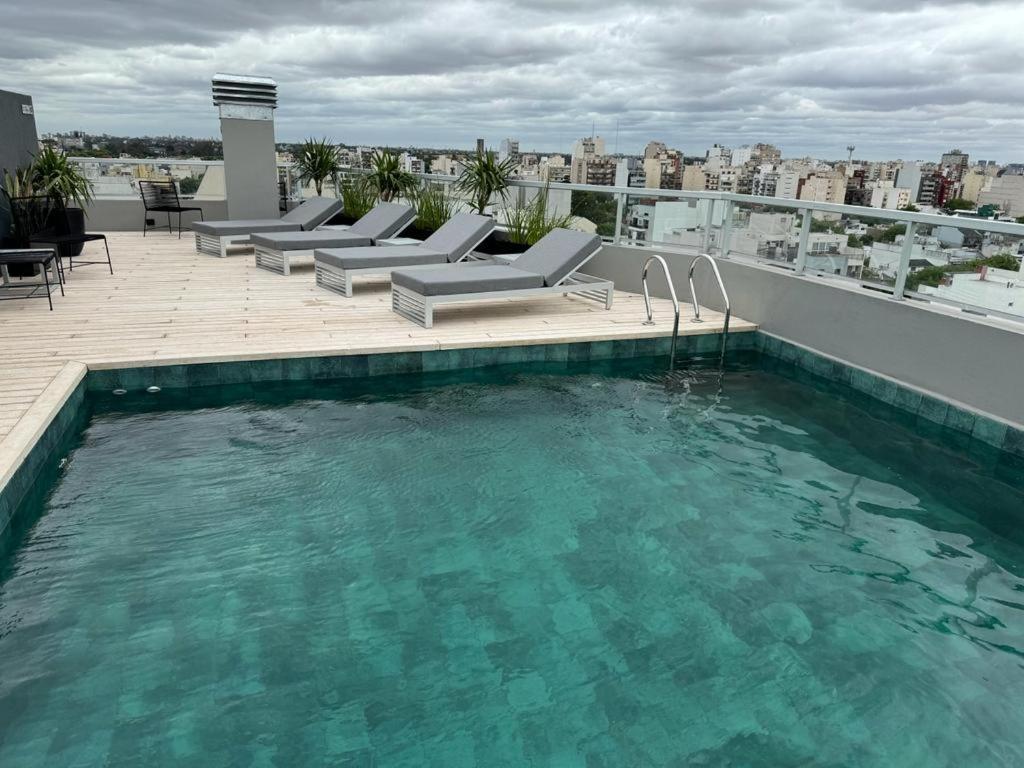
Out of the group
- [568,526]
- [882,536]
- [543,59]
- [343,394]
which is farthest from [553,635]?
[543,59]

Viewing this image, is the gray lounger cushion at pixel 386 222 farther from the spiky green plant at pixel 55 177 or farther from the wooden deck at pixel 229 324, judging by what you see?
the spiky green plant at pixel 55 177

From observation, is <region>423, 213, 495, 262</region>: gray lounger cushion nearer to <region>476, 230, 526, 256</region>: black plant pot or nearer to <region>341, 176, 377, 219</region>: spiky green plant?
<region>476, 230, 526, 256</region>: black plant pot

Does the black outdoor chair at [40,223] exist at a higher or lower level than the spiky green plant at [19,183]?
lower

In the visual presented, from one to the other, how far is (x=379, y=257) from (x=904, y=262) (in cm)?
479

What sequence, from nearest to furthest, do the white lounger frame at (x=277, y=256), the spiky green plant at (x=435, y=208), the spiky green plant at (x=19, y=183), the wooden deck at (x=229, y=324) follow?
1. the wooden deck at (x=229, y=324)
2. the spiky green plant at (x=19, y=183)
3. the white lounger frame at (x=277, y=256)
4. the spiky green plant at (x=435, y=208)

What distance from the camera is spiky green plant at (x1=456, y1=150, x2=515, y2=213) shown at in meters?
9.06

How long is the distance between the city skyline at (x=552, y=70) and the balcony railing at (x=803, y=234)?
696mm

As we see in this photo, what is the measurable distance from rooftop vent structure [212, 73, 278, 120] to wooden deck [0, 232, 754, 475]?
346cm

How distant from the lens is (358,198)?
10891 millimetres

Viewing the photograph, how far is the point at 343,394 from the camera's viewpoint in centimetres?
528

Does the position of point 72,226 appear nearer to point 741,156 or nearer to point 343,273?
point 343,273

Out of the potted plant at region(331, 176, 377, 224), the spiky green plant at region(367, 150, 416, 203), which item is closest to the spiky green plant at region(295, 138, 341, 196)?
the potted plant at region(331, 176, 377, 224)

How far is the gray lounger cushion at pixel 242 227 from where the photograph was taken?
9562 millimetres

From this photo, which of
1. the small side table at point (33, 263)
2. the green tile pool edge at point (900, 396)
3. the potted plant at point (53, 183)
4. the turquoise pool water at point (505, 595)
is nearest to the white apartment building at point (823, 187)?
the green tile pool edge at point (900, 396)
